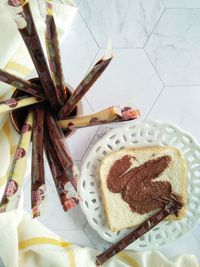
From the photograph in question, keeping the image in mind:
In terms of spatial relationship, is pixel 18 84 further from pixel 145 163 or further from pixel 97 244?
pixel 97 244

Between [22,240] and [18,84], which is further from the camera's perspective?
[22,240]

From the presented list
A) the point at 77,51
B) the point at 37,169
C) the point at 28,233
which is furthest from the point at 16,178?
the point at 77,51

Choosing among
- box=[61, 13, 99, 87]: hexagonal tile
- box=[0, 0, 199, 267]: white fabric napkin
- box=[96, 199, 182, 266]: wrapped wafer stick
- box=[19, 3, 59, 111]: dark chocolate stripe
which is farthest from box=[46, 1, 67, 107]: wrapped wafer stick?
box=[96, 199, 182, 266]: wrapped wafer stick

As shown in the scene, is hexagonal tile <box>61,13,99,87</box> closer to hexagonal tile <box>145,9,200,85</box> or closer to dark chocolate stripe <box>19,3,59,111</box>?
hexagonal tile <box>145,9,200,85</box>

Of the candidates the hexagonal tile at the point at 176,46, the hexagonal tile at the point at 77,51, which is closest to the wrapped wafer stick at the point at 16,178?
the hexagonal tile at the point at 77,51

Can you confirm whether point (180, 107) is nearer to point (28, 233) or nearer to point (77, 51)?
point (77, 51)

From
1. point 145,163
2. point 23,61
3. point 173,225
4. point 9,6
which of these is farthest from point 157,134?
point 9,6
